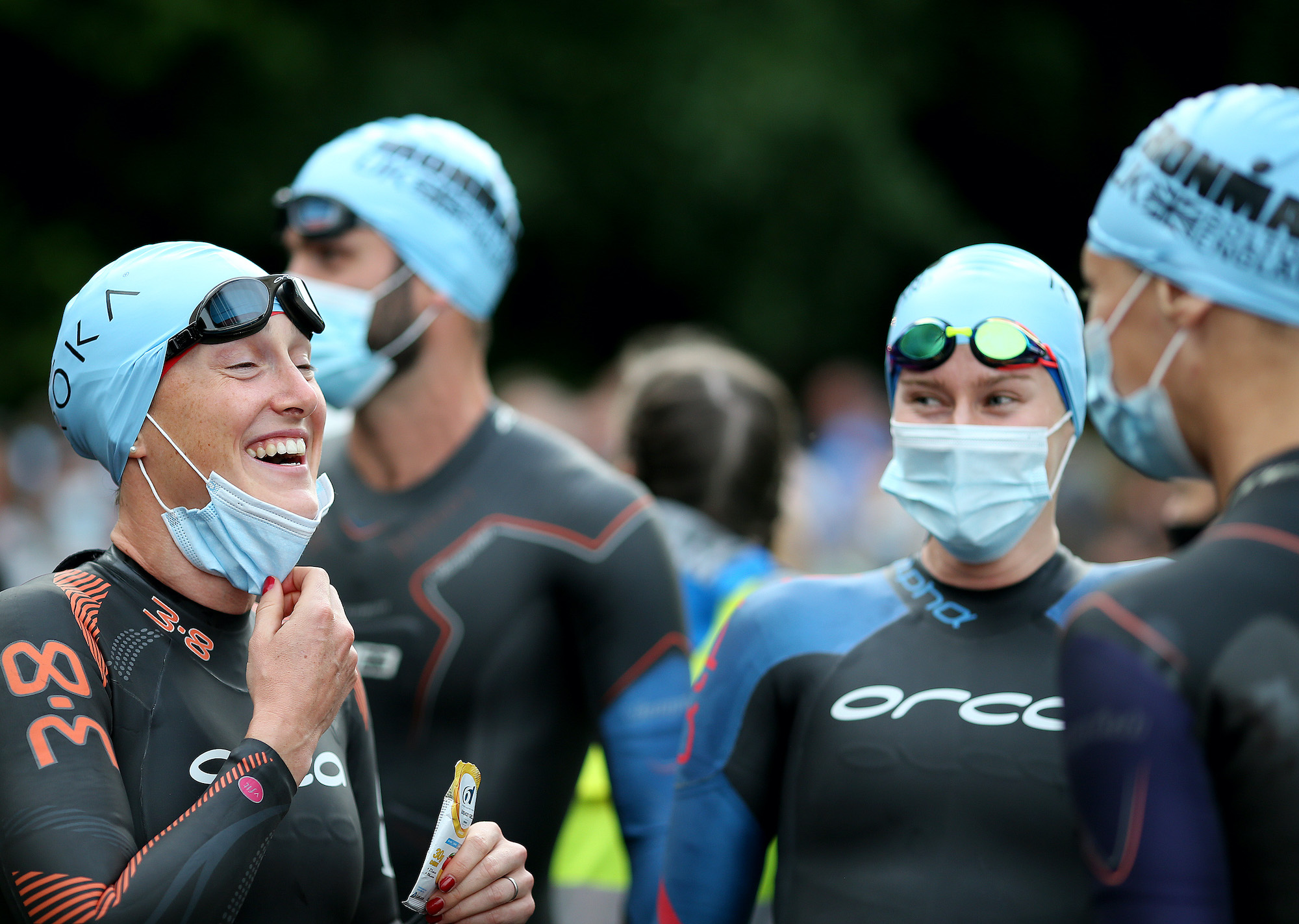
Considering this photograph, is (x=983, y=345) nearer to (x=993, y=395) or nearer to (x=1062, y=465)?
(x=993, y=395)

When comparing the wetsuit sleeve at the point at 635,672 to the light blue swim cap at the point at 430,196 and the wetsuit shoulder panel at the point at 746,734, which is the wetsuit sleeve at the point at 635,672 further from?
the light blue swim cap at the point at 430,196

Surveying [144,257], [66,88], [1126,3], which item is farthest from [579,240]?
[144,257]

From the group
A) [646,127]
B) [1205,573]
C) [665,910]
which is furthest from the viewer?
[646,127]

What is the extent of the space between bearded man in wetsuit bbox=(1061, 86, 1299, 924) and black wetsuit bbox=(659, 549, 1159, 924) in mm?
711

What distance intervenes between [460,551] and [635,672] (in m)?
0.61

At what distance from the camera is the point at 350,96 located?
13461 millimetres

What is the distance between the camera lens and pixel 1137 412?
7.38 feet

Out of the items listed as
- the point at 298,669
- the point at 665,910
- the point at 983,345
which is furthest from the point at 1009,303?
the point at 298,669

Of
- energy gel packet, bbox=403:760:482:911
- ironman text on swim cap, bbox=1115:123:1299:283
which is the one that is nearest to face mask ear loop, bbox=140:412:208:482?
energy gel packet, bbox=403:760:482:911

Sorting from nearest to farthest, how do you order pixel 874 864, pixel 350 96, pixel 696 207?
pixel 874 864 → pixel 350 96 → pixel 696 207

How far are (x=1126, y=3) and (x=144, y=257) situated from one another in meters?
15.3

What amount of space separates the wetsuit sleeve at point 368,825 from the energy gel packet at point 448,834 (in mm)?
148

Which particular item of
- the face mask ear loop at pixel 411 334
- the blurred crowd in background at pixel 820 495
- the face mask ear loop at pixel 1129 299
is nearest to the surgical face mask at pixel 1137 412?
the face mask ear loop at pixel 1129 299

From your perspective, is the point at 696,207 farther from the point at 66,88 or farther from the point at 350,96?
the point at 66,88
